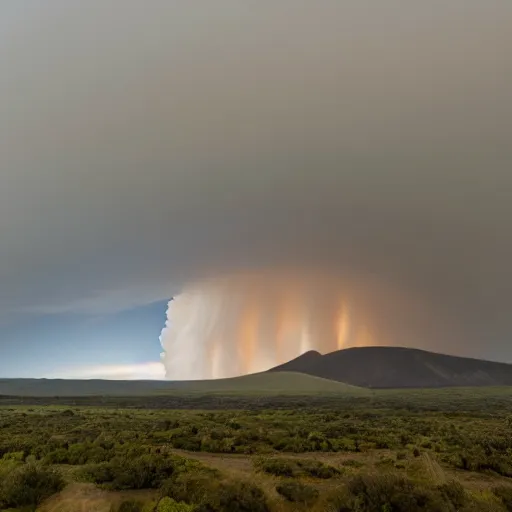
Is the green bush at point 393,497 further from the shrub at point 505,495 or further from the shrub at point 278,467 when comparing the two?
the shrub at point 278,467

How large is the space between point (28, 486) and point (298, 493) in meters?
9.97

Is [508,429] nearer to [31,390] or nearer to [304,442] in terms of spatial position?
[304,442]

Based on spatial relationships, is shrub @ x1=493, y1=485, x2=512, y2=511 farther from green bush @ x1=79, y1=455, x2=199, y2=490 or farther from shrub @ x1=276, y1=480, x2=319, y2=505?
green bush @ x1=79, y1=455, x2=199, y2=490

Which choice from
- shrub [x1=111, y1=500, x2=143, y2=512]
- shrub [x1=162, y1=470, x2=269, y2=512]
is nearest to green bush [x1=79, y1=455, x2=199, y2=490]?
shrub [x1=162, y1=470, x2=269, y2=512]

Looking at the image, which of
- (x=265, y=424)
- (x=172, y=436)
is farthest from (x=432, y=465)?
(x=265, y=424)

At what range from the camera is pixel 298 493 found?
1827 cm

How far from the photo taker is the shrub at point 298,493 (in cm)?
1802

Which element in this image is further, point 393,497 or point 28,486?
point 28,486

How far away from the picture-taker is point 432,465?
23891 mm

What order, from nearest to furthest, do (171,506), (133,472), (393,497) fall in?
1. (171,506)
2. (393,497)
3. (133,472)

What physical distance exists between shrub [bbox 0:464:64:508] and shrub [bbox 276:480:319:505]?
28.2ft

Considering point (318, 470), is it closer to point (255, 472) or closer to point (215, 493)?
point (255, 472)

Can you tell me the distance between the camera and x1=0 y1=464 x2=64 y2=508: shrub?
17.4 meters

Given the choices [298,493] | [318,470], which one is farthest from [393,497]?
[318,470]
